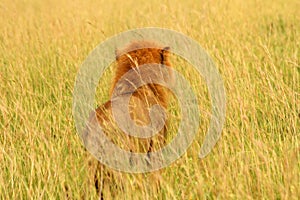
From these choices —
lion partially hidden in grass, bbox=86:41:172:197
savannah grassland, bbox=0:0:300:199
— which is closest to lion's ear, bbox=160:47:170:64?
lion partially hidden in grass, bbox=86:41:172:197

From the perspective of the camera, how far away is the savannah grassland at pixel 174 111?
227cm

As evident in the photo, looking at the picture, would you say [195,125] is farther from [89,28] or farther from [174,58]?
[89,28]

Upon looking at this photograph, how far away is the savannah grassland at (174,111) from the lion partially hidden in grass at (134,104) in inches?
3.3

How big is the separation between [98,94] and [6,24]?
3.06 meters

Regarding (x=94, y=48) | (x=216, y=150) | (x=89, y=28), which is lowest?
(x=216, y=150)

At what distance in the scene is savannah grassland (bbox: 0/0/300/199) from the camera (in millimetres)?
2271

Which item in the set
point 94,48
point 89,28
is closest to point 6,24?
point 89,28

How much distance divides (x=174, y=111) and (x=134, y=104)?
124cm

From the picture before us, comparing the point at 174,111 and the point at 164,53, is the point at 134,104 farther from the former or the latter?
the point at 174,111

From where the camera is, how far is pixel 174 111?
144 inches

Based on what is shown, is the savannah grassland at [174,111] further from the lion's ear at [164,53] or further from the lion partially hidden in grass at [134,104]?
the lion's ear at [164,53]

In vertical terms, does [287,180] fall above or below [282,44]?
below

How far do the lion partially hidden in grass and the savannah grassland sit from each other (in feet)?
0.27

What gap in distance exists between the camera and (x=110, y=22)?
24.6 feet
